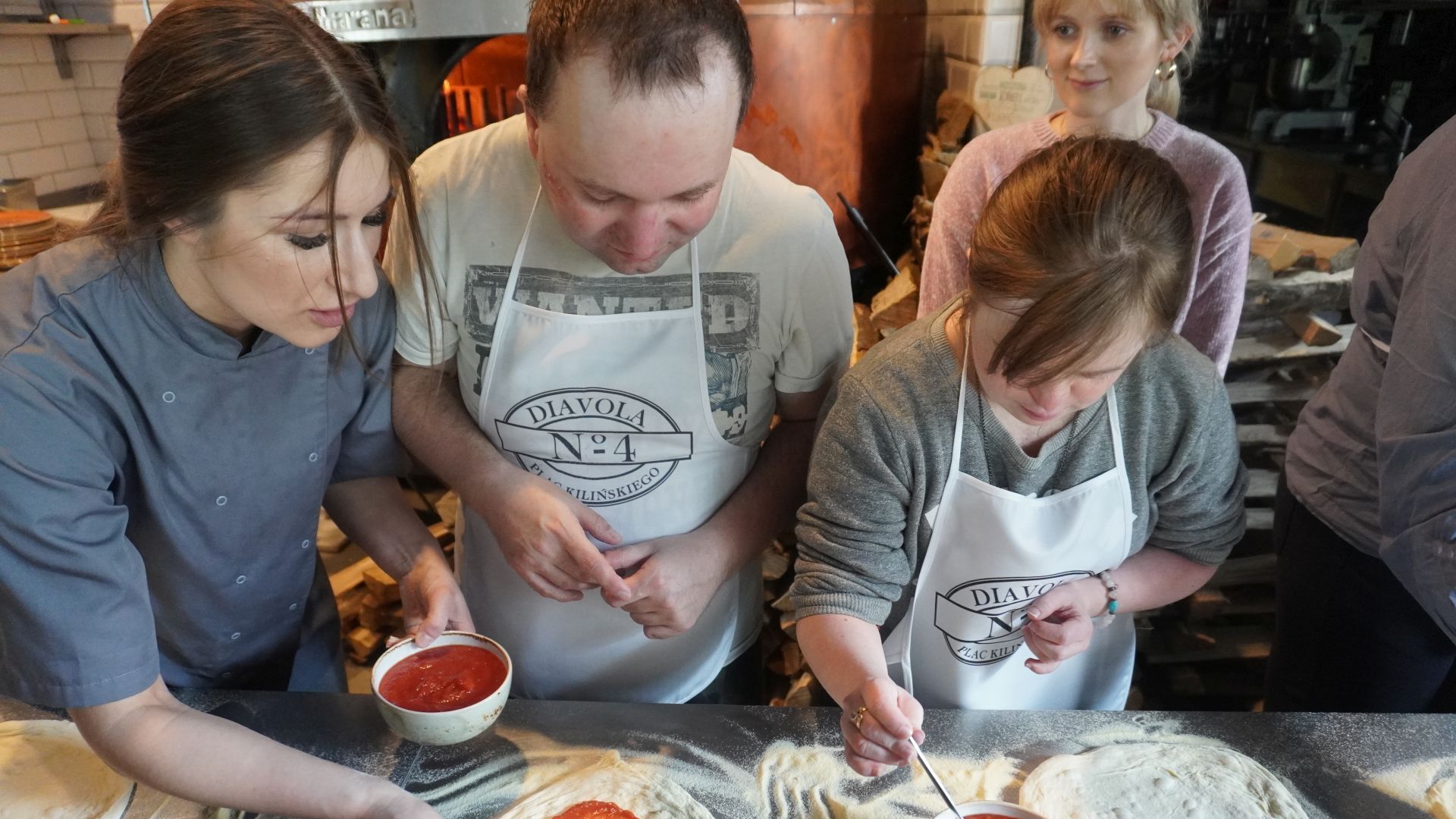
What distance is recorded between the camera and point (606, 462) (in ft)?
4.39

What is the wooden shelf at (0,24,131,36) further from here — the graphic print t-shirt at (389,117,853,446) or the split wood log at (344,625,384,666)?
the graphic print t-shirt at (389,117,853,446)

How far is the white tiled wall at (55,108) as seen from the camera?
375 cm

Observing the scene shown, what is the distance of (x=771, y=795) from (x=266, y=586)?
0.76 metres

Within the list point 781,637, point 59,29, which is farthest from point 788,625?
point 59,29

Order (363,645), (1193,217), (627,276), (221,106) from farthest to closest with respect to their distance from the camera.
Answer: (363,645), (1193,217), (627,276), (221,106)

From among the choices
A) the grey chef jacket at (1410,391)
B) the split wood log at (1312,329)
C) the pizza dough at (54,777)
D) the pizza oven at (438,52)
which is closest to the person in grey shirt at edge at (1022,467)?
the grey chef jacket at (1410,391)

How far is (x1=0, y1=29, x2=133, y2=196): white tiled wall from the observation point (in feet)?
12.3

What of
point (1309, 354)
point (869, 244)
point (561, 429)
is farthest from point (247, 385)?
point (1309, 354)

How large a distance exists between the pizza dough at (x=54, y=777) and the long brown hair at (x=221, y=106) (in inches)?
26.5

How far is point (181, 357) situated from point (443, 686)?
0.51 meters

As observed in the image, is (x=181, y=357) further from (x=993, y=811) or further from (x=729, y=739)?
(x=993, y=811)

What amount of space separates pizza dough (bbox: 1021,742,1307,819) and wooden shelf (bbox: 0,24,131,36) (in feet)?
14.2

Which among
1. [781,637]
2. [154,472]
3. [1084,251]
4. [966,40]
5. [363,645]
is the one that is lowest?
[363,645]

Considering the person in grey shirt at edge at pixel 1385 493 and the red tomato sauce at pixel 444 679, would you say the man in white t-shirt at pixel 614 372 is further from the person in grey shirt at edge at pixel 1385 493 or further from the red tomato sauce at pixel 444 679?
the person in grey shirt at edge at pixel 1385 493
